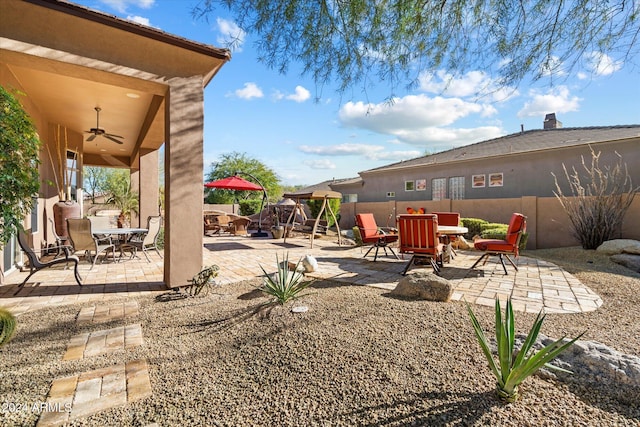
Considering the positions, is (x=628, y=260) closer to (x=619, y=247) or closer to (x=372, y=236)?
(x=619, y=247)

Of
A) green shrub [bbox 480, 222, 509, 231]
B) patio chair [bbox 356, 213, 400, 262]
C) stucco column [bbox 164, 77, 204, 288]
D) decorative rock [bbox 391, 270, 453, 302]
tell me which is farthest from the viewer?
green shrub [bbox 480, 222, 509, 231]

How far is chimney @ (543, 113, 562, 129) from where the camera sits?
15727mm

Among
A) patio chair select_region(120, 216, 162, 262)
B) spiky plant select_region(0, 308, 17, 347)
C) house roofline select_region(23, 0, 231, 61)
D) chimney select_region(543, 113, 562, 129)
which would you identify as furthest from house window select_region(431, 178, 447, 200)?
spiky plant select_region(0, 308, 17, 347)

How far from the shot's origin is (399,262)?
6.95 m

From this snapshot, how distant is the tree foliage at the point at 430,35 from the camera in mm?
3271

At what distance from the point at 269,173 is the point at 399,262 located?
2321cm

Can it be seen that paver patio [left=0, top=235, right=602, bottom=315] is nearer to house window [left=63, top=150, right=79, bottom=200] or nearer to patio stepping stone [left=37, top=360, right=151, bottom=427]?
patio stepping stone [left=37, top=360, right=151, bottom=427]

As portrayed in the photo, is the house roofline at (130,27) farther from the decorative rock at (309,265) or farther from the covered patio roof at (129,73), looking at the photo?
the decorative rock at (309,265)

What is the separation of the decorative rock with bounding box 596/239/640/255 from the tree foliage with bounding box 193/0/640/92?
6.24 meters

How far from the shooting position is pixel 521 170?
43.0ft

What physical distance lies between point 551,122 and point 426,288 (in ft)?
53.7

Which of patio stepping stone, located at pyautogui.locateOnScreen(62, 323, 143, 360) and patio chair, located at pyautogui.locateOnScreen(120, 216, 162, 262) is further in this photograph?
patio chair, located at pyautogui.locateOnScreen(120, 216, 162, 262)

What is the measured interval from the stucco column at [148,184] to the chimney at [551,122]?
1758 centimetres

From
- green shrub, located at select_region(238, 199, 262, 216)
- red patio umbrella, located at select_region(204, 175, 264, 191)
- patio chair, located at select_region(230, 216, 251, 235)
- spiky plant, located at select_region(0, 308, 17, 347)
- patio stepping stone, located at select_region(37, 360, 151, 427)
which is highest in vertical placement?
red patio umbrella, located at select_region(204, 175, 264, 191)
